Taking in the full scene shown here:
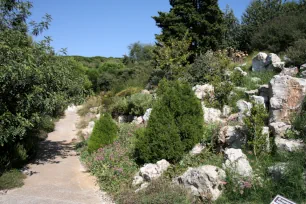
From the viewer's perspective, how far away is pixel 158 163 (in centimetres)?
662

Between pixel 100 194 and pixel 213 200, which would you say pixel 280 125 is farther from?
pixel 100 194

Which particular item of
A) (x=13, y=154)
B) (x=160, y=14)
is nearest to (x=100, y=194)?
(x=13, y=154)

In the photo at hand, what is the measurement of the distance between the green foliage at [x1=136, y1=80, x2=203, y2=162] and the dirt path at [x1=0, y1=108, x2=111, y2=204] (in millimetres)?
1579

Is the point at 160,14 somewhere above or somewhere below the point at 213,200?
above

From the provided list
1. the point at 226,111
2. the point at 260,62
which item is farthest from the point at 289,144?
the point at 260,62

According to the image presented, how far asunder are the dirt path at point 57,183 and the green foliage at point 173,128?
1579mm

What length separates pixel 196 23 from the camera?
59.4ft

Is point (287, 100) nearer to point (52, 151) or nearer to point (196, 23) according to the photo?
point (52, 151)

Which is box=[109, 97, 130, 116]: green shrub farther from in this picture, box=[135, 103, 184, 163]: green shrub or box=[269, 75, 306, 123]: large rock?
box=[269, 75, 306, 123]: large rock

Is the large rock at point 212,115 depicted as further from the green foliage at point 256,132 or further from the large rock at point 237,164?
the large rock at point 237,164

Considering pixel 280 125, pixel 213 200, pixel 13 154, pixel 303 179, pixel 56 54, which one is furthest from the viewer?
pixel 56 54

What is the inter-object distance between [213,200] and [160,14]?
50.6ft

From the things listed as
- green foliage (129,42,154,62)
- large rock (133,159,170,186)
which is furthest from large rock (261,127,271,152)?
green foliage (129,42,154,62)

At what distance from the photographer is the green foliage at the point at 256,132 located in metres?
6.05
